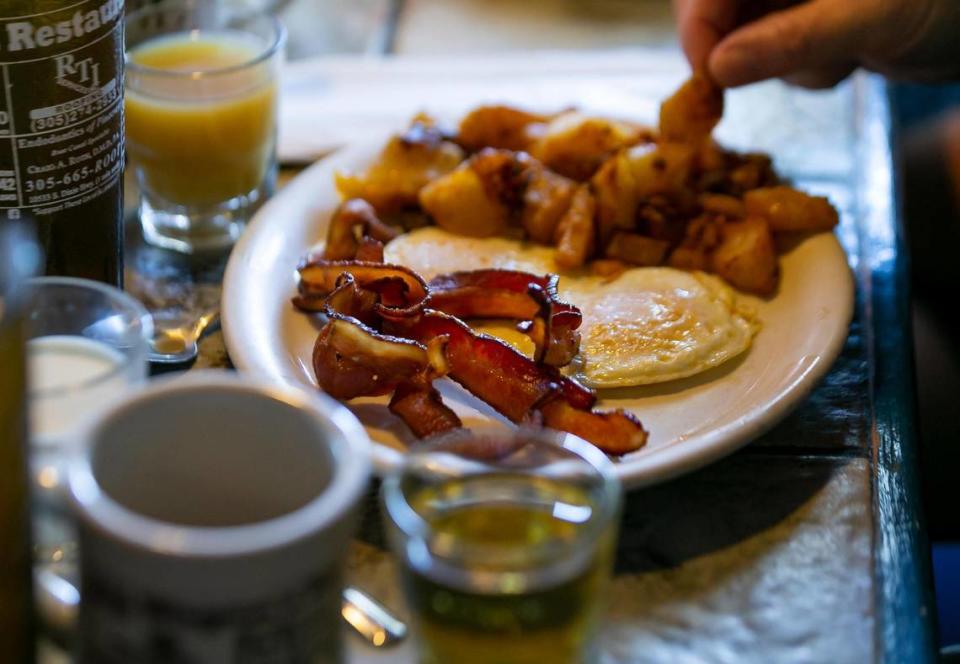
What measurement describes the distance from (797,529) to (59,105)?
2.49ft

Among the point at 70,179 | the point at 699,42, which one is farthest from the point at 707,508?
the point at 699,42

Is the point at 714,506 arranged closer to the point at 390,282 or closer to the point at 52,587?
the point at 390,282

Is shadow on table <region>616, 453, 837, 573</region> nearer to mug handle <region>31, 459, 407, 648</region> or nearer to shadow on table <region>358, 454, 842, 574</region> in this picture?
shadow on table <region>358, 454, 842, 574</region>

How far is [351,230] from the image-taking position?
143 cm

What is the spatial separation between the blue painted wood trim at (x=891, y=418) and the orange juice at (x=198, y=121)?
2.53 feet

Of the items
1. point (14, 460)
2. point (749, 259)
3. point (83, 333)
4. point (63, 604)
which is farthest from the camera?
point (749, 259)

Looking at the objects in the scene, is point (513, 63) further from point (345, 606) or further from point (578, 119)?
point (345, 606)

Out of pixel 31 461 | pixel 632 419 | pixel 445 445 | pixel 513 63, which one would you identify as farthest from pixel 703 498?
pixel 513 63

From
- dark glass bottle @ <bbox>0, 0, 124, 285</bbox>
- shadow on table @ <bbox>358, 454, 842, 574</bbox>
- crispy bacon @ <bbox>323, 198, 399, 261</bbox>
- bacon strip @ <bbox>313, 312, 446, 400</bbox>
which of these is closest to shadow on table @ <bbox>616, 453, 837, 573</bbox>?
shadow on table @ <bbox>358, 454, 842, 574</bbox>

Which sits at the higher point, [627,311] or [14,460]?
[14,460]

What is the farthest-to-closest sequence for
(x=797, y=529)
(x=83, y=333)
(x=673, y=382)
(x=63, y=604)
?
(x=673, y=382), (x=797, y=529), (x=83, y=333), (x=63, y=604)

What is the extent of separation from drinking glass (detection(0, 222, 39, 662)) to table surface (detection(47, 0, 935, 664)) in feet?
0.83

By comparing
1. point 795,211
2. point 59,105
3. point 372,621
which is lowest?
point 372,621

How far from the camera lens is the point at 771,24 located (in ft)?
5.07
